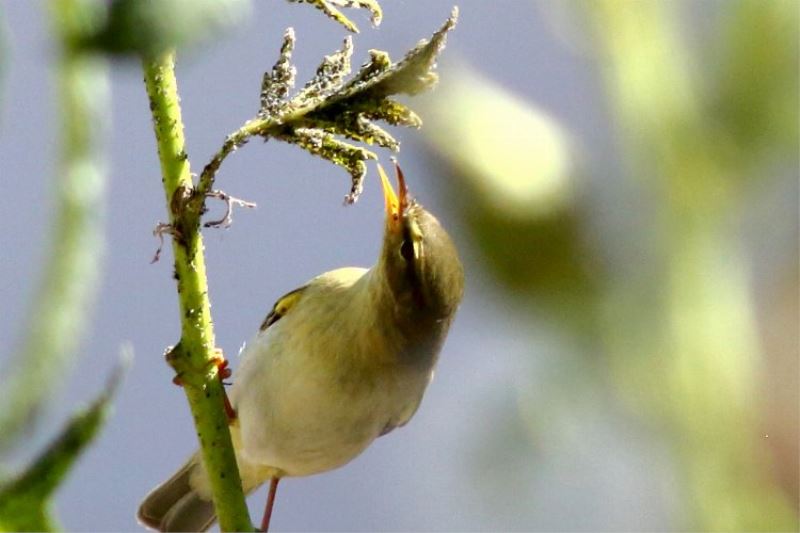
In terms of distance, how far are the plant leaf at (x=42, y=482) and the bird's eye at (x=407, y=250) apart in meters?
1.09

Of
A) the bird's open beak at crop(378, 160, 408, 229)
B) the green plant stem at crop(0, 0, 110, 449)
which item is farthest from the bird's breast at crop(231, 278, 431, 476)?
the green plant stem at crop(0, 0, 110, 449)

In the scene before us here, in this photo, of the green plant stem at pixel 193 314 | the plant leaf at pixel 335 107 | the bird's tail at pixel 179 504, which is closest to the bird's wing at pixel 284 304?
the bird's tail at pixel 179 504

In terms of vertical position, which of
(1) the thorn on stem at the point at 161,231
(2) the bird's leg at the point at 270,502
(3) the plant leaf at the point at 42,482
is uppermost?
(1) the thorn on stem at the point at 161,231

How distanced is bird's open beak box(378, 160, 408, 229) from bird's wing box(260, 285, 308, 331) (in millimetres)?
257

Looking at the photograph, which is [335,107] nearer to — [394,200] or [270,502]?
[394,200]

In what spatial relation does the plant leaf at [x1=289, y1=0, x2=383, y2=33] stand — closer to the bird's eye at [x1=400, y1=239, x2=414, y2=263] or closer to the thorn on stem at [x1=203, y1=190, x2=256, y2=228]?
the thorn on stem at [x1=203, y1=190, x2=256, y2=228]

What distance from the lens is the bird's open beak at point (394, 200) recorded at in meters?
1.20

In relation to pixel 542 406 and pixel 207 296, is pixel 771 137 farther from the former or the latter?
pixel 207 296

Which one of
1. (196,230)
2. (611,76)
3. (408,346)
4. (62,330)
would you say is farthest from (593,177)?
(408,346)

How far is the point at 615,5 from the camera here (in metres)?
0.14

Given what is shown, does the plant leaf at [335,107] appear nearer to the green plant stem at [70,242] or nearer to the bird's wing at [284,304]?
the green plant stem at [70,242]

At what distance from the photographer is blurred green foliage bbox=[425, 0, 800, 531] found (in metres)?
0.13

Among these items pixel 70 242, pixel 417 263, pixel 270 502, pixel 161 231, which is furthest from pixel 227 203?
pixel 270 502

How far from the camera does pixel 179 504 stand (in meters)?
Answer: 1.75
